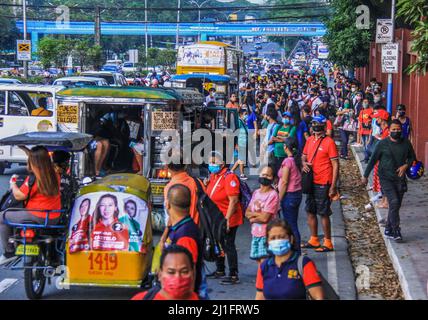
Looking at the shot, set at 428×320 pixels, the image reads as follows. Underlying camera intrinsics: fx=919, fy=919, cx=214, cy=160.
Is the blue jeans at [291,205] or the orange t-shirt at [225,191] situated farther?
the blue jeans at [291,205]

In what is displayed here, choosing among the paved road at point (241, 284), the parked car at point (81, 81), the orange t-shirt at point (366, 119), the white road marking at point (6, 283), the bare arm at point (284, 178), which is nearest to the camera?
the paved road at point (241, 284)

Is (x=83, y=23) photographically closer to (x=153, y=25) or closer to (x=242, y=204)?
(x=153, y=25)

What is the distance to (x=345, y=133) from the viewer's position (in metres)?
24.3

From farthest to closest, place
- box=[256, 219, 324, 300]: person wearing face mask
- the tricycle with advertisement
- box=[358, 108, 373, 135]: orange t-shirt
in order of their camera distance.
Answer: box=[358, 108, 373, 135]: orange t-shirt < the tricycle with advertisement < box=[256, 219, 324, 300]: person wearing face mask

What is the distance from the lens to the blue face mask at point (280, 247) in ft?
22.2

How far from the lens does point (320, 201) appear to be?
505 inches

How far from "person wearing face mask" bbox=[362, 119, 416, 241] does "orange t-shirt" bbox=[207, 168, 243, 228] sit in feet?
8.82

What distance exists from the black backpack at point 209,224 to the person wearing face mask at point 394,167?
3.63 metres

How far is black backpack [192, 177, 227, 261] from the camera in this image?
9.91 meters

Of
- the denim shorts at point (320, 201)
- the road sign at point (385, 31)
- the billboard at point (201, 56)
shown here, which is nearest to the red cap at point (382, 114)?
the road sign at point (385, 31)

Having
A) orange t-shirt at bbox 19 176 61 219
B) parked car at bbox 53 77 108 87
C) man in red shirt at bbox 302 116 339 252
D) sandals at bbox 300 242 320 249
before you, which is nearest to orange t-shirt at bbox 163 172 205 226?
orange t-shirt at bbox 19 176 61 219

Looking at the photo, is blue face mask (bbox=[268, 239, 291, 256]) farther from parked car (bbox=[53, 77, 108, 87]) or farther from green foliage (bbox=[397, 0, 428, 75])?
parked car (bbox=[53, 77, 108, 87])

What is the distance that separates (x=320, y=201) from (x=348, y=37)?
81.8ft

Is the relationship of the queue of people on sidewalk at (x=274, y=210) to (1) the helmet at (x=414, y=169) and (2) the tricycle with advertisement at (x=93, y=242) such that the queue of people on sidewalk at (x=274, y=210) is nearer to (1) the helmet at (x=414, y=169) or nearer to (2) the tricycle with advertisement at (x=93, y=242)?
(1) the helmet at (x=414, y=169)
